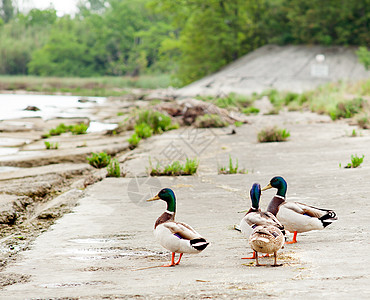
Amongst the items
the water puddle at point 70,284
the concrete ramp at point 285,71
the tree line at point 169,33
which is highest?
the tree line at point 169,33

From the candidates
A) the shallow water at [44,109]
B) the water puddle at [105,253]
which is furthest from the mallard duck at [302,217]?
the shallow water at [44,109]

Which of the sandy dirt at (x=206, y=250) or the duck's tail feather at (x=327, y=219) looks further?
the duck's tail feather at (x=327, y=219)

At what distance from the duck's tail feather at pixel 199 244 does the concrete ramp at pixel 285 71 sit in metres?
34.5

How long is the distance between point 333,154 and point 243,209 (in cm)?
401

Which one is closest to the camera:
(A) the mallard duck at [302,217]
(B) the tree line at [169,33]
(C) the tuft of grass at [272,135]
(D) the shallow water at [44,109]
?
(A) the mallard duck at [302,217]

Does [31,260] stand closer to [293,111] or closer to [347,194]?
[347,194]

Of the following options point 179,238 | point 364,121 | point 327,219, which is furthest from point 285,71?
point 179,238

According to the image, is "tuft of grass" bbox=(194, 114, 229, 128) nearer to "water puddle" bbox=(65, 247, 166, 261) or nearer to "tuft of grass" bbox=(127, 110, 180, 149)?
"tuft of grass" bbox=(127, 110, 180, 149)

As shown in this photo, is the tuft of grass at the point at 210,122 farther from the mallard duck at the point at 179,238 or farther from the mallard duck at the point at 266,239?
the mallard duck at the point at 266,239

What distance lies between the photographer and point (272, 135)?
38.2 ft

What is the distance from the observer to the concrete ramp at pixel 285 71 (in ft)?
130

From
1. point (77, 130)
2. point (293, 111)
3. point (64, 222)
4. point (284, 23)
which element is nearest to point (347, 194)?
point (64, 222)

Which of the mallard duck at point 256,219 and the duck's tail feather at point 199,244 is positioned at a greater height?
the mallard duck at point 256,219

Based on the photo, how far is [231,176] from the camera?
7637 millimetres
